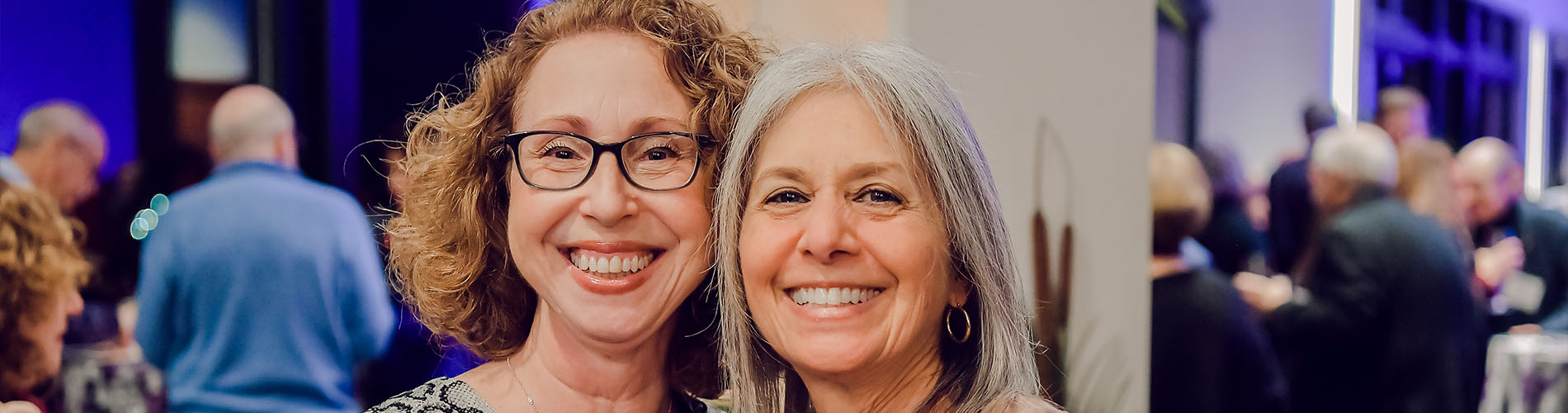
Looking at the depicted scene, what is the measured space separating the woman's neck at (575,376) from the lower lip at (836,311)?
376 millimetres

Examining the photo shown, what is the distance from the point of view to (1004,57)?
2.34m

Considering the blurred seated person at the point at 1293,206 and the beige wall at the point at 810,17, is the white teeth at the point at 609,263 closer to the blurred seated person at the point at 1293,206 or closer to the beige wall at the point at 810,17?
the beige wall at the point at 810,17

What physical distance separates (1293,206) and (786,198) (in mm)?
2421

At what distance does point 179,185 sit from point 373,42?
1004mm

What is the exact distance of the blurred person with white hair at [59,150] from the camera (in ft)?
11.7

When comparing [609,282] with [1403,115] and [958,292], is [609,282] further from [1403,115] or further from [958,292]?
[1403,115]

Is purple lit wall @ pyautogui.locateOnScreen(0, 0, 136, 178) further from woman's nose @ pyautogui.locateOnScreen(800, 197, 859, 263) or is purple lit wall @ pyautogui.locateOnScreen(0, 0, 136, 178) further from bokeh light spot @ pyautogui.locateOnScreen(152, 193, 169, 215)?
woman's nose @ pyautogui.locateOnScreen(800, 197, 859, 263)

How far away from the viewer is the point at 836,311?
1.26 meters

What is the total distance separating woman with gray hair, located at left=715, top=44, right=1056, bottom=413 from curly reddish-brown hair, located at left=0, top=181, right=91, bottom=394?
2231 millimetres

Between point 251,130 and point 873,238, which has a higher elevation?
point 251,130

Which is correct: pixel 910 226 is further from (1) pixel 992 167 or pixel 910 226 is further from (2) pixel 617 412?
(1) pixel 992 167

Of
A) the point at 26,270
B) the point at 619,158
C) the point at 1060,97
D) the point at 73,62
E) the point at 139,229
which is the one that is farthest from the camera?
the point at 73,62

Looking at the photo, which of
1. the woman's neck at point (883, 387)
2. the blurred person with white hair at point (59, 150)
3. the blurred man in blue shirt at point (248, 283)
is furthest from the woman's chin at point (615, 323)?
the blurred person with white hair at point (59, 150)

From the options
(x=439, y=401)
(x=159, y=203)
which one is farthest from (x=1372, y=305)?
(x=159, y=203)
